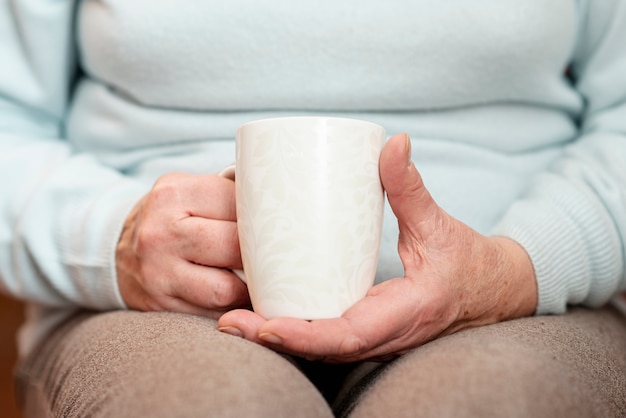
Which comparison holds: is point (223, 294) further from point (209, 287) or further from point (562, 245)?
point (562, 245)

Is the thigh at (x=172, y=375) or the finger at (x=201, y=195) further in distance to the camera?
the finger at (x=201, y=195)

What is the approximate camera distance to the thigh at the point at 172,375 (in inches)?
17.7

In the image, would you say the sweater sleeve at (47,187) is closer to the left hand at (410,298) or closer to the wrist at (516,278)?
the left hand at (410,298)

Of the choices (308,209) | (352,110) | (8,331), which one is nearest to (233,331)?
(308,209)

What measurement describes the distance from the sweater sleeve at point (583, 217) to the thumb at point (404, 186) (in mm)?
195

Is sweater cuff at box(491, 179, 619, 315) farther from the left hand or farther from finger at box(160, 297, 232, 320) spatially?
finger at box(160, 297, 232, 320)

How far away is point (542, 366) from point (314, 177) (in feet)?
0.77

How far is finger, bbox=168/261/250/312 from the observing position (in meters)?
0.63

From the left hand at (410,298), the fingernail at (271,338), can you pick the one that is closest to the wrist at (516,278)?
the left hand at (410,298)

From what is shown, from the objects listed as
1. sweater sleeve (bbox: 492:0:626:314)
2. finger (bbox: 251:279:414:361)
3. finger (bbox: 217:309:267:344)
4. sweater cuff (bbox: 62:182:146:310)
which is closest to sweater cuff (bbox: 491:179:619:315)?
sweater sleeve (bbox: 492:0:626:314)

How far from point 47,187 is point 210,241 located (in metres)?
0.31

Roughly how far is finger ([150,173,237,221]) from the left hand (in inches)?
4.7

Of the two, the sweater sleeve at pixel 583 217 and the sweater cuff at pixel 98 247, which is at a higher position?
the sweater sleeve at pixel 583 217

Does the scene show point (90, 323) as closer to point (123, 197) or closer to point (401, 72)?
point (123, 197)
